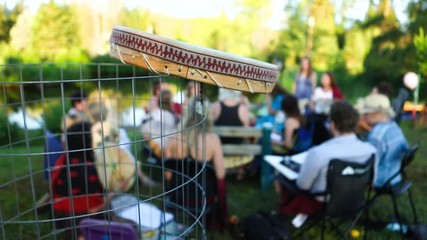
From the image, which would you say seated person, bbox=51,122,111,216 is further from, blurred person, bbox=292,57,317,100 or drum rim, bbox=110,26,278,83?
blurred person, bbox=292,57,317,100

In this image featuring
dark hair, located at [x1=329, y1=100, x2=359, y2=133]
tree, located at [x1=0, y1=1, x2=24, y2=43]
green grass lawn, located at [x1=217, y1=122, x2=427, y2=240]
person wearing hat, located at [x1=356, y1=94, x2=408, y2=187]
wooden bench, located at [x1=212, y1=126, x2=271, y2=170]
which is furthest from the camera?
tree, located at [x1=0, y1=1, x2=24, y2=43]

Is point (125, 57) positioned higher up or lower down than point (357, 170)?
higher up

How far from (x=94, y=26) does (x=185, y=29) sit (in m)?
3.14

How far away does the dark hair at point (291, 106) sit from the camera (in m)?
4.42

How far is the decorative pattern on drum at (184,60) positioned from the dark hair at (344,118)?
182cm

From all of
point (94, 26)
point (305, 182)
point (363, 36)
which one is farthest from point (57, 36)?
point (305, 182)

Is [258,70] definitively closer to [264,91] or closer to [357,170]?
[264,91]

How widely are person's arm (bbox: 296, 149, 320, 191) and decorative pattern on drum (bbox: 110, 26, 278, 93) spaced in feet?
5.43

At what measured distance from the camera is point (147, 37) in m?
1.18

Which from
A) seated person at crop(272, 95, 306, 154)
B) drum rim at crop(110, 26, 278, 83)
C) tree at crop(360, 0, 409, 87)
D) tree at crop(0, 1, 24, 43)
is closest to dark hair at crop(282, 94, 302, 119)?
seated person at crop(272, 95, 306, 154)

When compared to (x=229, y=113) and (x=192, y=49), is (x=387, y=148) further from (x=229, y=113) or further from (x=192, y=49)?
(x=192, y=49)

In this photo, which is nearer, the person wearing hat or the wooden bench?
the person wearing hat

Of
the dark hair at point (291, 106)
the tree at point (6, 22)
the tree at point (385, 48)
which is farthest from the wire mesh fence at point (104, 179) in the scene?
the tree at point (385, 48)

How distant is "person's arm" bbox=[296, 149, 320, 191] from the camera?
9.08 feet
